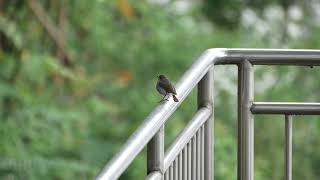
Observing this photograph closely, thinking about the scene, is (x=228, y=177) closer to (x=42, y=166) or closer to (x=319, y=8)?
(x=42, y=166)

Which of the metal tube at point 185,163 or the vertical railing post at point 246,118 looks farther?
the vertical railing post at point 246,118

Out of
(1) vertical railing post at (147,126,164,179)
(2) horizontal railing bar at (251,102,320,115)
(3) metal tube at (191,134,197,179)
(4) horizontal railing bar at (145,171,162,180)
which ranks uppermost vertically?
(2) horizontal railing bar at (251,102,320,115)

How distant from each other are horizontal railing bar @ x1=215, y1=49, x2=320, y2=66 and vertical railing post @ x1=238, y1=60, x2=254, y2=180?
22 mm

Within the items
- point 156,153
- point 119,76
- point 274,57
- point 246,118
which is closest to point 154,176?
point 156,153

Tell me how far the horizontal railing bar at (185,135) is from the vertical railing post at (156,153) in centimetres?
Result: 3

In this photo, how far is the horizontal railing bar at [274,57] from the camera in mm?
2740

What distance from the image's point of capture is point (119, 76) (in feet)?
42.0

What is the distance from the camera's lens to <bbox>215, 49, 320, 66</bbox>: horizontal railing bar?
274 centimetres

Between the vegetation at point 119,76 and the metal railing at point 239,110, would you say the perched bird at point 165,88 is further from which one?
the vegetation at point 119,76

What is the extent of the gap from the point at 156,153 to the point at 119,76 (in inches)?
411

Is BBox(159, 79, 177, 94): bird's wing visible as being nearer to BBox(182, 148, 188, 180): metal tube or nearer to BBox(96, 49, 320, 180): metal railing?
BBox(96, 49, 320, 180): metal railing

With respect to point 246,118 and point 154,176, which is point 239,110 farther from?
point 154,176

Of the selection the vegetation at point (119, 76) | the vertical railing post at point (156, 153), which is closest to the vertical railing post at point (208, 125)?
the vertical railing post at point (156, 153)

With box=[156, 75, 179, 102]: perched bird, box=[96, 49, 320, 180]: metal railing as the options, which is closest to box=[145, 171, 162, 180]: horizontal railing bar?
box=[96, 49, 320, 180]: metal railing
